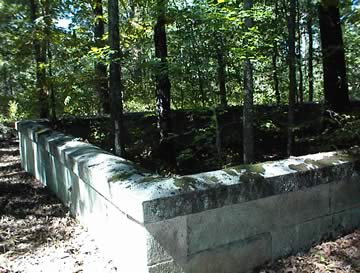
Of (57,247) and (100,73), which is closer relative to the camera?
(57,247)

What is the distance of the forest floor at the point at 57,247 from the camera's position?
3.09m

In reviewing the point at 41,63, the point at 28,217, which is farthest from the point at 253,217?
the point at 41,63

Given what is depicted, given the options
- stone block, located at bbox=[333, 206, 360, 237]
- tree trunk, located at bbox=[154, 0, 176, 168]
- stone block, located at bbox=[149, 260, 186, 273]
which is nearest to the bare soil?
stone block, located at bbox=[149, 260, 186, 273]

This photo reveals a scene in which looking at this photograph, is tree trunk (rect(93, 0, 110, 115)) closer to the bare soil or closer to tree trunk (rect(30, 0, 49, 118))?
tree trunk (rect(30, 0, 49, 118))

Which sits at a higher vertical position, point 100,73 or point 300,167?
point 100,73

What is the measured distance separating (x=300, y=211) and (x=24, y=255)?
8.28 ft

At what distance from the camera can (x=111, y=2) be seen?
5129mm

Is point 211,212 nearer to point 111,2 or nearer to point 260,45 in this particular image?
point 260,45

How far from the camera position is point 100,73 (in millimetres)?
7250

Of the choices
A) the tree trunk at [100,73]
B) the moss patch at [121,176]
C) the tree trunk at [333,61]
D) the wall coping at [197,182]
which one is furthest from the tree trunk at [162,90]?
the moss patch at [121,176]

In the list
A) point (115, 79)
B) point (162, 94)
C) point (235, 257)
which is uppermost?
point (115, 79)

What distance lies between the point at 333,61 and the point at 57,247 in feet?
19.2

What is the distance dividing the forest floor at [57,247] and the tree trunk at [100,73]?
8.67 feet

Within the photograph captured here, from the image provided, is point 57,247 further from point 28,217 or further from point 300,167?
point 300,167
